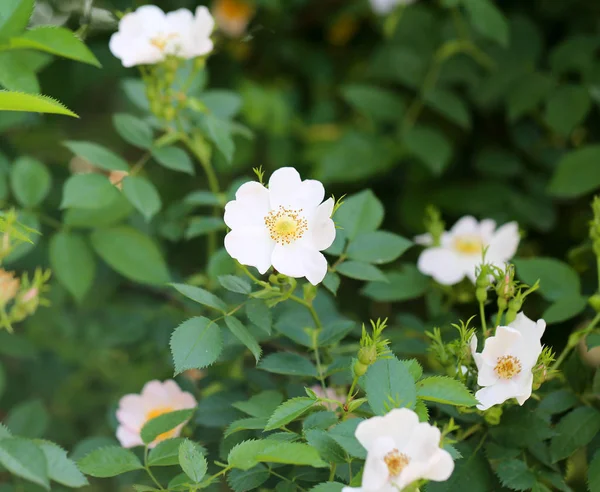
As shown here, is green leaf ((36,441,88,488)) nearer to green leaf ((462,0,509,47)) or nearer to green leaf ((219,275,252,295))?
green leaf ((219,275,252,295))

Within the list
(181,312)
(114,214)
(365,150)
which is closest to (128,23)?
(114,214)

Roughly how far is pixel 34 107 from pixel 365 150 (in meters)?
0.86

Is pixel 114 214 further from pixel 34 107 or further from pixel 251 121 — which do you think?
pixel 251 121

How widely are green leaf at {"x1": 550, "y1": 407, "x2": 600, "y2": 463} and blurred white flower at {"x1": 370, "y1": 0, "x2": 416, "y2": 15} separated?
3.39ft

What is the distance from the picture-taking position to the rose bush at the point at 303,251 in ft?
2.53

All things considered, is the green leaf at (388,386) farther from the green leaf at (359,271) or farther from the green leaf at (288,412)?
the green leaf at (359,271)

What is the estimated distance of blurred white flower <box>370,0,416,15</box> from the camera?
5.31ft

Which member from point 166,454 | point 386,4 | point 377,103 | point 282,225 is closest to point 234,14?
point 386,4

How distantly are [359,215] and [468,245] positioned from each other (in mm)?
210

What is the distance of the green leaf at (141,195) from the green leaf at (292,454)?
44cm

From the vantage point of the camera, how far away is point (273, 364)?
853mm


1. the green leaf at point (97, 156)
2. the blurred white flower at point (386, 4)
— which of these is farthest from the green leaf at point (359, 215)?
the blurred white flower at point (386, 4)

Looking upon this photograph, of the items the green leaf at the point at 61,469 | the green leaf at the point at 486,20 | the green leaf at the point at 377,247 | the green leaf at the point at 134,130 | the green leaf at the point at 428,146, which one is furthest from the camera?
the green leaf at the point at 428,146

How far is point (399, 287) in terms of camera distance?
111 centimetres
